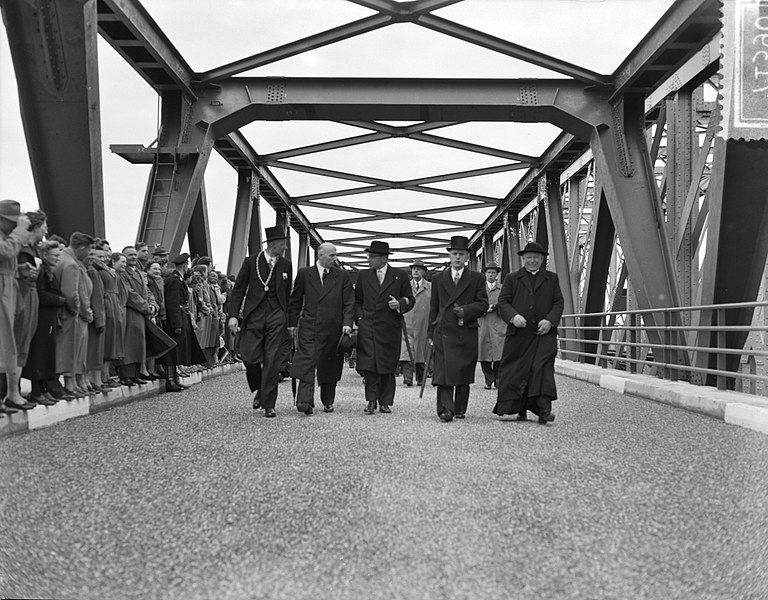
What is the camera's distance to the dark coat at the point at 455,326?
8172mm

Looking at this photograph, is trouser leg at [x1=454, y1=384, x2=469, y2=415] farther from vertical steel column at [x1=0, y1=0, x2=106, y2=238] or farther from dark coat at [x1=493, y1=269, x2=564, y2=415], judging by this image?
vertical steel column at [x1=0, y1=0, x2=106, y2=238]

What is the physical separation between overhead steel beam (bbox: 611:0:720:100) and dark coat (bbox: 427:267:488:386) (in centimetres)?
452

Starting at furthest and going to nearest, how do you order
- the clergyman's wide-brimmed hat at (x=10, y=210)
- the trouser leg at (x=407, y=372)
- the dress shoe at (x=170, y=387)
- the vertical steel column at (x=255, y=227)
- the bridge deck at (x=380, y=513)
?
the vertical steel column at (x=255, y=227)
the trouser leg at (x=407, y=372)
the dress shoe at (x=170, y=387)
the clergyman's wide-brimmed hat at (x=10, y=210)
the bridge deck at (x=380, y=513)

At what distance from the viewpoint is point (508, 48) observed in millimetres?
12664

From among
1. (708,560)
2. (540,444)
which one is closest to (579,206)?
(540,444)

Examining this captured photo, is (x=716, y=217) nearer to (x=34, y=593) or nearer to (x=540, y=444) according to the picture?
(x=540, y=444)

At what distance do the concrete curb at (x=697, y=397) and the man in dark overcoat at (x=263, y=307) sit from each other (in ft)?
13.7

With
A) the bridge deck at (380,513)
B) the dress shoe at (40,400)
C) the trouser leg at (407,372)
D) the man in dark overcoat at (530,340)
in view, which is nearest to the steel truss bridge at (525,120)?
the man in dark overcoat at (530,340)

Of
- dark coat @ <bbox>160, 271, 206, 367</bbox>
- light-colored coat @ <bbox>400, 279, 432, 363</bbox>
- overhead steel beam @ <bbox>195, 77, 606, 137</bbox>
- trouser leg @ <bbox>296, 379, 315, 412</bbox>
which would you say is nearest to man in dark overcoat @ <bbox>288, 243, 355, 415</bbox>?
trouser leg @ <bbox>296, 379, 315, 412</bbox>

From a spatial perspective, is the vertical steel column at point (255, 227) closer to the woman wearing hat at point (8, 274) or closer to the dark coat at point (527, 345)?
the dark coat at point (527, 345)

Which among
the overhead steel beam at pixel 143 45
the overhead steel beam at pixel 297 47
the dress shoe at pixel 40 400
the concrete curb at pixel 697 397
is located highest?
the overhead steel beam at pixel 297 47

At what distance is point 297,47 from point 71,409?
710cm

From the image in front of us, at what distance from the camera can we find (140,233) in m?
13.7

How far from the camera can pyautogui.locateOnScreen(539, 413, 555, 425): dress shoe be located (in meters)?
7.72
